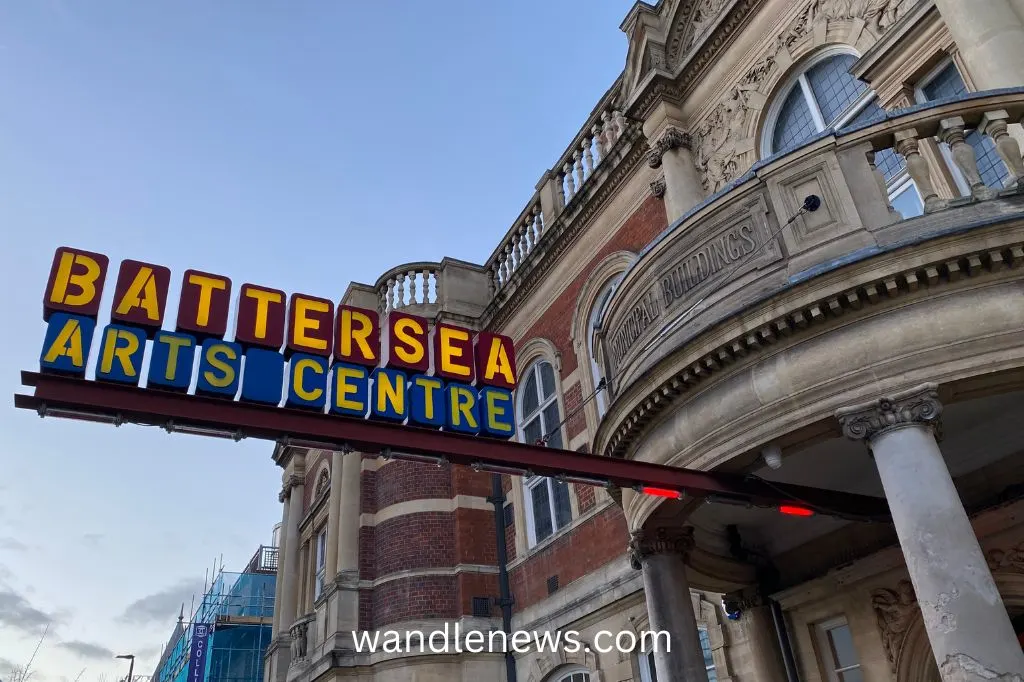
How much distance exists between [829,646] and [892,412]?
17.5 feet

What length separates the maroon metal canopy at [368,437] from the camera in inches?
230

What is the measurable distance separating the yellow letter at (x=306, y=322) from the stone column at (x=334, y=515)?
11984 mm

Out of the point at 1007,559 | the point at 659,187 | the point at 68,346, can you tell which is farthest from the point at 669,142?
the point at 68,346

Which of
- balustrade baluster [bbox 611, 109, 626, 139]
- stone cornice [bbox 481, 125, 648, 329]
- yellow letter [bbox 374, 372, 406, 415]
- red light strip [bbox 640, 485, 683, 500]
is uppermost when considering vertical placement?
balustrade baluster [bbox 611, 109, 626, 139]

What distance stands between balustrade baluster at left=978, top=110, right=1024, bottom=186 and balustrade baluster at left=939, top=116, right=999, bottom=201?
0.19m

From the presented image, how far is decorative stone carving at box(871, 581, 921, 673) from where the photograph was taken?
9430mm

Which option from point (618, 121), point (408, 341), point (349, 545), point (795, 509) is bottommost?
point (795, 509)

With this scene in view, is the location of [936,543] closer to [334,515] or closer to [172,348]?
[172,348]

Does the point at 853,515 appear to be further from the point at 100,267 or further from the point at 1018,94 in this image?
the point at 100,267

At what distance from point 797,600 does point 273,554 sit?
4041 centimetres

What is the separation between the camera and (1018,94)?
7012mm

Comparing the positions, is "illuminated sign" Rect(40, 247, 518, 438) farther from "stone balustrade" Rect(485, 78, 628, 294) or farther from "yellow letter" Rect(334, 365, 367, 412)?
"stone balustrade" Rect(485, 78, 628, 294)

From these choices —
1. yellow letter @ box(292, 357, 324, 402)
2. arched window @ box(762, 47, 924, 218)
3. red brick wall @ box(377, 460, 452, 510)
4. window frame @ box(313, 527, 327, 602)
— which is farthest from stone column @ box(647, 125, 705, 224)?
window frame @ box(313, 527, 327, 602)

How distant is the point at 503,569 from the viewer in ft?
58.3
